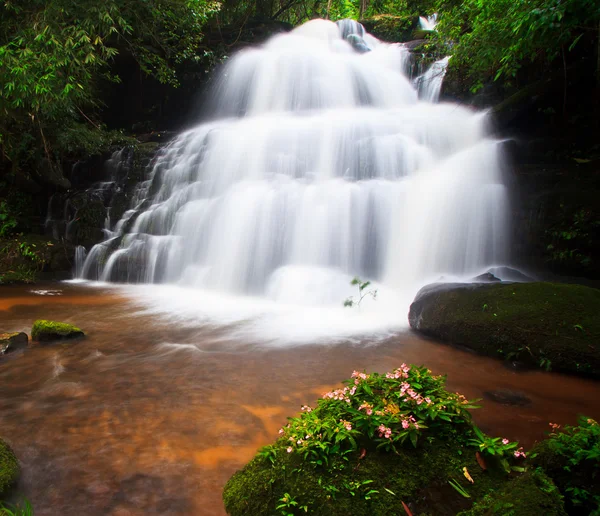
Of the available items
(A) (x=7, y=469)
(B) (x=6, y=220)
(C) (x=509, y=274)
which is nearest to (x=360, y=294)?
(C) (x=509, y=274)

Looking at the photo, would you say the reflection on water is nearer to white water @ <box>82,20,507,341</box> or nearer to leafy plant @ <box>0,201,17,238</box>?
white water @ <box>82,20,507,341</box>

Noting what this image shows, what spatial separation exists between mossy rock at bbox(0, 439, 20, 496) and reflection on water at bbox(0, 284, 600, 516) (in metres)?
0.09

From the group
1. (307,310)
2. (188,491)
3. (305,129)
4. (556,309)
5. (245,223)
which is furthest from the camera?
(305,129)

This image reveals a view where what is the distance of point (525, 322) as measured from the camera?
16.6ft

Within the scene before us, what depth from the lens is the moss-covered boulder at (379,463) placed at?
81.7 inches

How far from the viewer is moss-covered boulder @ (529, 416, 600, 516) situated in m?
1.97

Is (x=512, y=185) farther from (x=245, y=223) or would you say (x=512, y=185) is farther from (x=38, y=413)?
(x=38, y=413)

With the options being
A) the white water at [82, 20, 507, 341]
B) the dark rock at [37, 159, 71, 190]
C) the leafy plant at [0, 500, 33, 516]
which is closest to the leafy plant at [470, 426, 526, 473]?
the leafy plant at [0, 500, 33, 516]

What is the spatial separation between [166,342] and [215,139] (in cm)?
924

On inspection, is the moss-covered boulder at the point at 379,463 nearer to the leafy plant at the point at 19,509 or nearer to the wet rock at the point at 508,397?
the leafy plant at the point at 19,509

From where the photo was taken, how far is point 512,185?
27.8 ft

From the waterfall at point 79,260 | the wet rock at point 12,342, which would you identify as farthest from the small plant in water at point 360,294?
the waterfall at point 79,260

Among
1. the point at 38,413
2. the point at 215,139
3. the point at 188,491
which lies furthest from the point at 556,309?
the point at 215,139

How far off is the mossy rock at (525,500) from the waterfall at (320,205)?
241 inches
